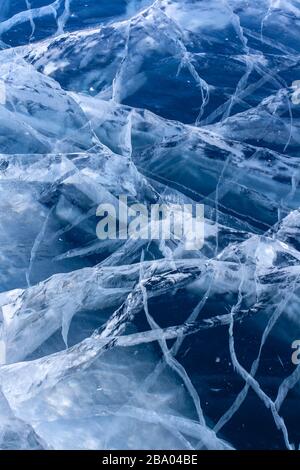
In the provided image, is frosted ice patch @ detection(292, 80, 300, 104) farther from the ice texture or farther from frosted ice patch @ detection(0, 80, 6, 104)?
frosted ice patch @ detection(0, 80, 6, 104)

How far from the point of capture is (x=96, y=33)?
2686 mm

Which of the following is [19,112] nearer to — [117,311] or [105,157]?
[105,157]

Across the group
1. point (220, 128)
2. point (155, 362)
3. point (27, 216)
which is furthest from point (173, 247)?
point (220, 128)

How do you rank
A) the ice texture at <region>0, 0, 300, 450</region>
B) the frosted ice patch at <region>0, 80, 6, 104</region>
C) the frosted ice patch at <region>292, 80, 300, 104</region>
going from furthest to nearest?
the frosted ice patch at <region>292, 80, 300, 104</region>, the frosted ice patch at <region>0, 80, 6, 104</region>, the ice texture at <region>0, 0, 300, 450</region>

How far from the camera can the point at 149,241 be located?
1874 mm

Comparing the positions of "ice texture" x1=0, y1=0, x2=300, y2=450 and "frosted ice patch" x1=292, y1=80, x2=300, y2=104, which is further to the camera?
"frosted ice patch" x1=292, y1=80, x2=300, y2=104

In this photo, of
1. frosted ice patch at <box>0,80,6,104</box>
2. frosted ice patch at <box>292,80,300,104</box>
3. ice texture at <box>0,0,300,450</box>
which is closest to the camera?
ice texture at <box>0,0,300,450</box>

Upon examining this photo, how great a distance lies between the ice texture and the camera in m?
1.50

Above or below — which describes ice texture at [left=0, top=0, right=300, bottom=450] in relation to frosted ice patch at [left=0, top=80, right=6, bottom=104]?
below

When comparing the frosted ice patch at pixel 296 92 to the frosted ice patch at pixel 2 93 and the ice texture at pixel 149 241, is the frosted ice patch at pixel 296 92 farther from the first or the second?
the frosted ice patch at pixel 2 93

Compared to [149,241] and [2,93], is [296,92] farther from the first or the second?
[2,93]

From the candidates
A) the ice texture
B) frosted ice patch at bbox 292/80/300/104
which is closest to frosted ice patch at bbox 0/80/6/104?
the ice texture

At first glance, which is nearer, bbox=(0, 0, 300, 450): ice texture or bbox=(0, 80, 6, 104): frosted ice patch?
bbox=(0, 0, 300, 450): ice texture

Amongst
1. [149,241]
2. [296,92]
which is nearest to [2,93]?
[149,241]
